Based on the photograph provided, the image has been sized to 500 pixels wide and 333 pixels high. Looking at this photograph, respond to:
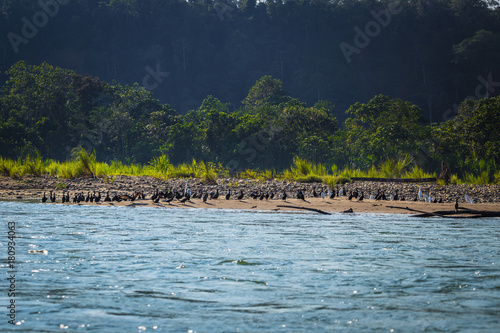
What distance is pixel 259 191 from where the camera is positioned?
20906 millimetres

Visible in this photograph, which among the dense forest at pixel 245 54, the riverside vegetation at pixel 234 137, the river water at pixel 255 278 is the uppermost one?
the dense forest at pixel 245 54

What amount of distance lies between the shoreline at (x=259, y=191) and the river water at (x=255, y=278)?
384 cm

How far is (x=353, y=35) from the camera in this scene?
86.9 meters

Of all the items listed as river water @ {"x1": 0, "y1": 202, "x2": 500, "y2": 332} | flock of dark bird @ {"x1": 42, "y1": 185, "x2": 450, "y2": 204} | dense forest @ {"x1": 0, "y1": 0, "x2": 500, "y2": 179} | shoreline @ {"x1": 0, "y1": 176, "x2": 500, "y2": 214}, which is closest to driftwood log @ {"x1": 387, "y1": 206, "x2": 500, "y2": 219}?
river water @ {"x1": 0, "y1": 202, "x2": 500, "y2": 332}

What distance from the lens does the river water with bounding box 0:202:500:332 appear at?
223 inches

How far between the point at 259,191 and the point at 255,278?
1336cm

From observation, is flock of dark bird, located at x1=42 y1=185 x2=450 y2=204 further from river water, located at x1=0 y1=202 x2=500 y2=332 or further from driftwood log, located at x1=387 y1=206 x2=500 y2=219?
river water, located at x1=0 y1=202 x2=500 y2=332

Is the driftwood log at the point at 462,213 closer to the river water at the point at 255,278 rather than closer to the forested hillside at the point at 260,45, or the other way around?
the river water at the point at 255,278

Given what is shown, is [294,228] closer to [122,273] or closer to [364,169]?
[122,273]

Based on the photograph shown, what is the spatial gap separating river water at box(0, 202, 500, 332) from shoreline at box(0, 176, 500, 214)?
384 centimetres

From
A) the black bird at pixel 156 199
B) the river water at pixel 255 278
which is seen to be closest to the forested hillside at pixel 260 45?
the black bird at pixel 156 199

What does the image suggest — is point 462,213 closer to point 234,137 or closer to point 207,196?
point 207,196

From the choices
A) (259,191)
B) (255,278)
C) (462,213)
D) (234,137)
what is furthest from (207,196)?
(234,137)

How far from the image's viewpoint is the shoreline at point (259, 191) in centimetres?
1728
